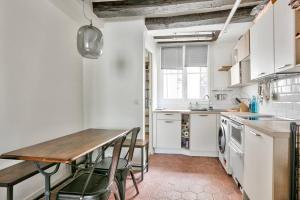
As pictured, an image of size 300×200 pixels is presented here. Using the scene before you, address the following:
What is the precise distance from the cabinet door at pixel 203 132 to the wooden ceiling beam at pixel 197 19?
5.49ft

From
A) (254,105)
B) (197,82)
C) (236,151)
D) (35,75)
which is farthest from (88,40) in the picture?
(197,82)

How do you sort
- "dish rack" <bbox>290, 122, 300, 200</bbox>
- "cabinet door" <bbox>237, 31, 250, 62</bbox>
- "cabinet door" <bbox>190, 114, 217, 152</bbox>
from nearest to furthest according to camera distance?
"dish rack" <bbox>290, 122, 300, 200</bbox> < "cabinet door" <bbox>237, 31, 250, 62</bbox> < "cabinet door" <bbox>190, 114, 217, 152</bbox>

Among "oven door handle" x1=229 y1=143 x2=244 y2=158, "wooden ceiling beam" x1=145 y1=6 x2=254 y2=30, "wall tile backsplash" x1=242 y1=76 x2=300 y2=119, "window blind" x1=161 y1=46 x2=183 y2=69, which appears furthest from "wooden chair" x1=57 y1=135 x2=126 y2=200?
"window blind" x1=161 y1=46 x2=183 y2=69

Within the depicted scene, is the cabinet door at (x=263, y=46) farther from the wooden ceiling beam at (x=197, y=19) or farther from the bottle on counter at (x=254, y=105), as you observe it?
the bottle on counter at (x=254, y=105)

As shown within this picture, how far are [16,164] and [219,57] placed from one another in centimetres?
Result: 402

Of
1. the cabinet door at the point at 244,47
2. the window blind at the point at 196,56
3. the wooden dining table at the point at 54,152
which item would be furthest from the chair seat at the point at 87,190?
the window blind at the point at 196,56

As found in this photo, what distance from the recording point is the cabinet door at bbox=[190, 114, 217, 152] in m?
3.79

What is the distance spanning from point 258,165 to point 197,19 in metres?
2.36

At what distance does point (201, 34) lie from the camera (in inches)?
159

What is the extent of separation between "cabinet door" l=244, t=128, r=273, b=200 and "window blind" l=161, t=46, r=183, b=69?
2.76 m

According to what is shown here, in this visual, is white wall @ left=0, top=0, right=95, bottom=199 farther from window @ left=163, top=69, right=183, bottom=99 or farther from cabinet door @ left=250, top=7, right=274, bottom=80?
cabinet door @ left=250, top=7, right=274, bottom=80

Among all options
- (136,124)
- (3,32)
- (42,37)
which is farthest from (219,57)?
(3,32)

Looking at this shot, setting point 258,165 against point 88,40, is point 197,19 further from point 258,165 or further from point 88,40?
point 258,165

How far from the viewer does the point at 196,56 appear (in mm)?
4496
